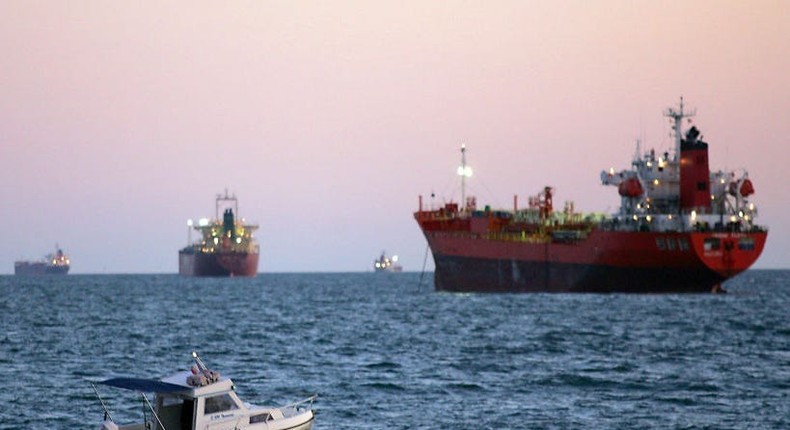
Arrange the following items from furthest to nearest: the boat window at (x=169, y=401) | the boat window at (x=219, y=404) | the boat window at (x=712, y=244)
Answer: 1. the boat window at (x=712, y=244)
2. the boat window at (x=169, y=401)
3. the boat window at (x=219, y=404)

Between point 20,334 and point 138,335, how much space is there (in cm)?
676

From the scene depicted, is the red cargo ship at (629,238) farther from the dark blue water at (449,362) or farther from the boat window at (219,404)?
the boat window at (219,404)

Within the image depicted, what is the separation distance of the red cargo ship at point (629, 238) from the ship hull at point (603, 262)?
8 centimetres

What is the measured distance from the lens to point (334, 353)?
214ft

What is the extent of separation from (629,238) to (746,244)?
28.4 feet

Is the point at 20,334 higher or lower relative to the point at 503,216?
lower

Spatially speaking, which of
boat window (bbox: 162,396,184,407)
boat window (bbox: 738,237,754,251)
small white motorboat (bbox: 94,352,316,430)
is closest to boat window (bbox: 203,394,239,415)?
small white motorboat (bbox: 94,352,316,430)

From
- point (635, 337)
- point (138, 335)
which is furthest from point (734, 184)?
point (138, 335)

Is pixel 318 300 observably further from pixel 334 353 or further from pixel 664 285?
pixel 334 353

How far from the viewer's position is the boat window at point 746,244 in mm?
105500

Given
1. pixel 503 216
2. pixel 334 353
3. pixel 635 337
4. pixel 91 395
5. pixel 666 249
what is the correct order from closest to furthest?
pixel 91 395
pixel 334 353
pixel 635 337
pixel 666 249
pixel 503 216

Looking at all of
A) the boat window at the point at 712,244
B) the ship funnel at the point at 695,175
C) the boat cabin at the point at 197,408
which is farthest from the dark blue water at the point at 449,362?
the boat cabin at the point at 197,408

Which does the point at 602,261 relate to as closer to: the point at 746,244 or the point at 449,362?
the point at 746,244

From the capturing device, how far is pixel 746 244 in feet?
348
